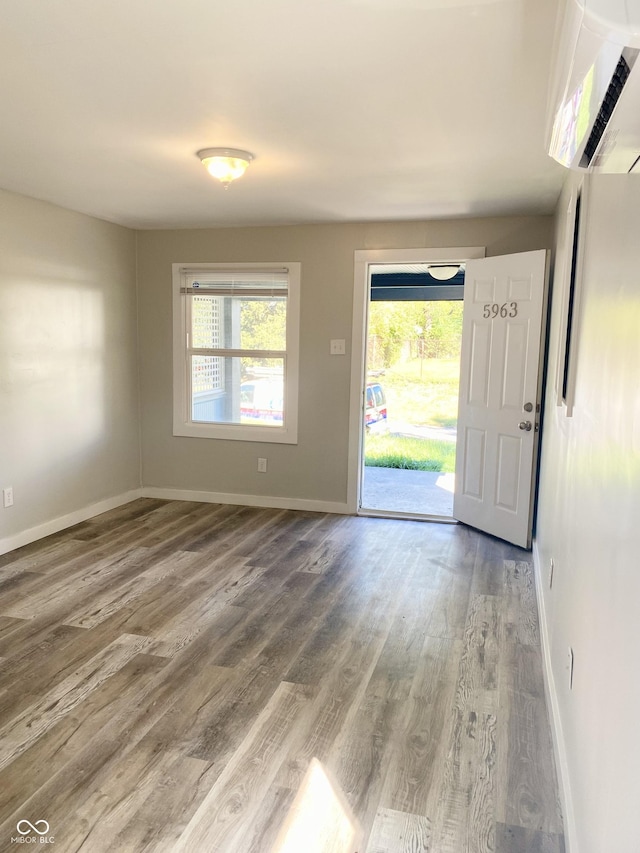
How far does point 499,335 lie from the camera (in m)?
4.31

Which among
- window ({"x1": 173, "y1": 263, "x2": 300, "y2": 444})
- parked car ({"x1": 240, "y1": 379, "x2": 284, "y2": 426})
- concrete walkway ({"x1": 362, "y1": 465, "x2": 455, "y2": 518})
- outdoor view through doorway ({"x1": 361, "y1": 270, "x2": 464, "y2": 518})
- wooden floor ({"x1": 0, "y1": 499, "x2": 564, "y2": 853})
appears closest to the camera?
wooden floor ({"x1": 0, "y1": 499, "x2": 564, "y2": 853})

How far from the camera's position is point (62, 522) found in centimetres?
448

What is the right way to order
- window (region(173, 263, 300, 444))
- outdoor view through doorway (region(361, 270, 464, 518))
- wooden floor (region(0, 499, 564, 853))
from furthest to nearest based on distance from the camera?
outdoor view through doorway (region(361, 270, 464, 518))
window (region(173, 263, 300, 444))
wooden floor (region(0, 499, 564, 853))

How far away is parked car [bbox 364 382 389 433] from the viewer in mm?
9008

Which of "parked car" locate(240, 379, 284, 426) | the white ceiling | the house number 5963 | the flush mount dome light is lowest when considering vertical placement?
"parked car" locate(240, 379, 284, 426)

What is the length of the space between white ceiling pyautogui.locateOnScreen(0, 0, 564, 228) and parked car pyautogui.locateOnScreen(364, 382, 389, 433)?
5183 mm

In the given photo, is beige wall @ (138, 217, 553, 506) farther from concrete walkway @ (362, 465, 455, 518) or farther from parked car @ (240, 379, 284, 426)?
concrete walkway @ (362, 465, 455, 518)

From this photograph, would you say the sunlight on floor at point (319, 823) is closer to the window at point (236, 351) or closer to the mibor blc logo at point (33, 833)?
the mibor blc logo at point (33, 833)

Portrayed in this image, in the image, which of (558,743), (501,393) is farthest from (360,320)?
(558,743)

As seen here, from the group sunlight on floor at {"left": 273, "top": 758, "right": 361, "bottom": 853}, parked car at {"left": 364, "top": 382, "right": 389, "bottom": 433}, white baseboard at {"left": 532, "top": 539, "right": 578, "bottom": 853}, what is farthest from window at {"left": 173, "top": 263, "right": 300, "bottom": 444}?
parked car at {"left": 364, "top": 382, "right": 389, "bottom": 433}

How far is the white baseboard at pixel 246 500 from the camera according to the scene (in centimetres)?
505

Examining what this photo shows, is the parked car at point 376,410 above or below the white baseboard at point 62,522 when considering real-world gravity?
above

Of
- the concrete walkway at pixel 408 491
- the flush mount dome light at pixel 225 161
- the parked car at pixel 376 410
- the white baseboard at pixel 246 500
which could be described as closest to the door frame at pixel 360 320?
the white baseboard at pixel 246 500

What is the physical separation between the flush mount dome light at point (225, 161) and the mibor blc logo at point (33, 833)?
107 inches
